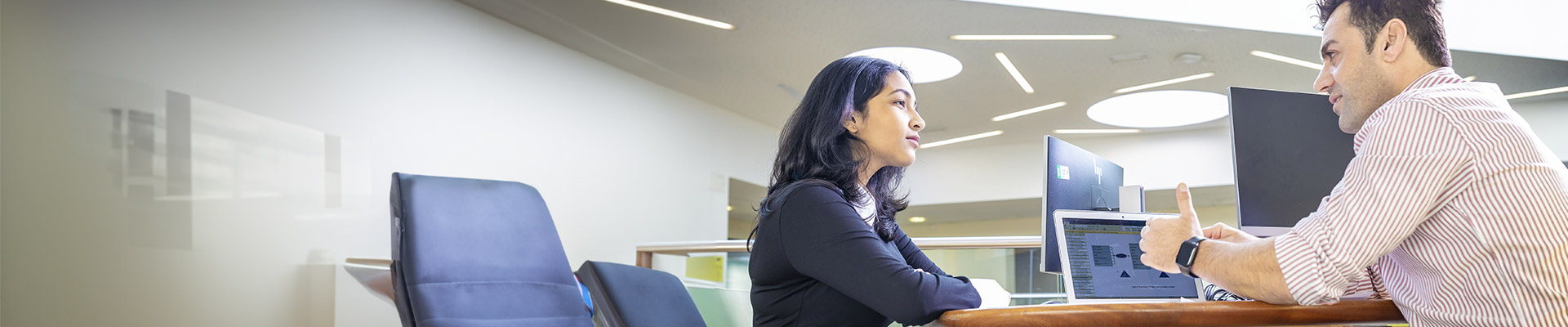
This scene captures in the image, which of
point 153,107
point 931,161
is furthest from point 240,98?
point 931,161

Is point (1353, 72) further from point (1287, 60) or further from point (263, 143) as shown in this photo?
point (1287, 60)

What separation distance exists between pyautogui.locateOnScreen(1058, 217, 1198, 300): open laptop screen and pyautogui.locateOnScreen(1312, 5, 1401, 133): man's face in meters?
0.44

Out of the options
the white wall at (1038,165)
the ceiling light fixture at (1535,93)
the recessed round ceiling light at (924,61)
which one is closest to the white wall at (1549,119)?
the ceiling light fixture at (1535,93)

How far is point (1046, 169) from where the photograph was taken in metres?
1.70

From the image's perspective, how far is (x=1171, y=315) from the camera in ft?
3.71

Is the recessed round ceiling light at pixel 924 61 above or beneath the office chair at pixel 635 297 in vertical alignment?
above

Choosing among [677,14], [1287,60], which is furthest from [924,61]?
[1287,60]

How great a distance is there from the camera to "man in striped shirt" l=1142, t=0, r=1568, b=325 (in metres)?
1.08

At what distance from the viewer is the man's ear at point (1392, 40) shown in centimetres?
129

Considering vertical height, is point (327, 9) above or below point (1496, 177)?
above

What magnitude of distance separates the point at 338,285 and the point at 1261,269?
4490 mm

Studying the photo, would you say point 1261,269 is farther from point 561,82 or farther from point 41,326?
point 561,82

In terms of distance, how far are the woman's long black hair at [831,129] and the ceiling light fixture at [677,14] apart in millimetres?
3987

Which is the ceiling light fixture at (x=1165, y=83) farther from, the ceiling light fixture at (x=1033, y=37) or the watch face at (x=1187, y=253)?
the watch face at (x=1187, y=253)
